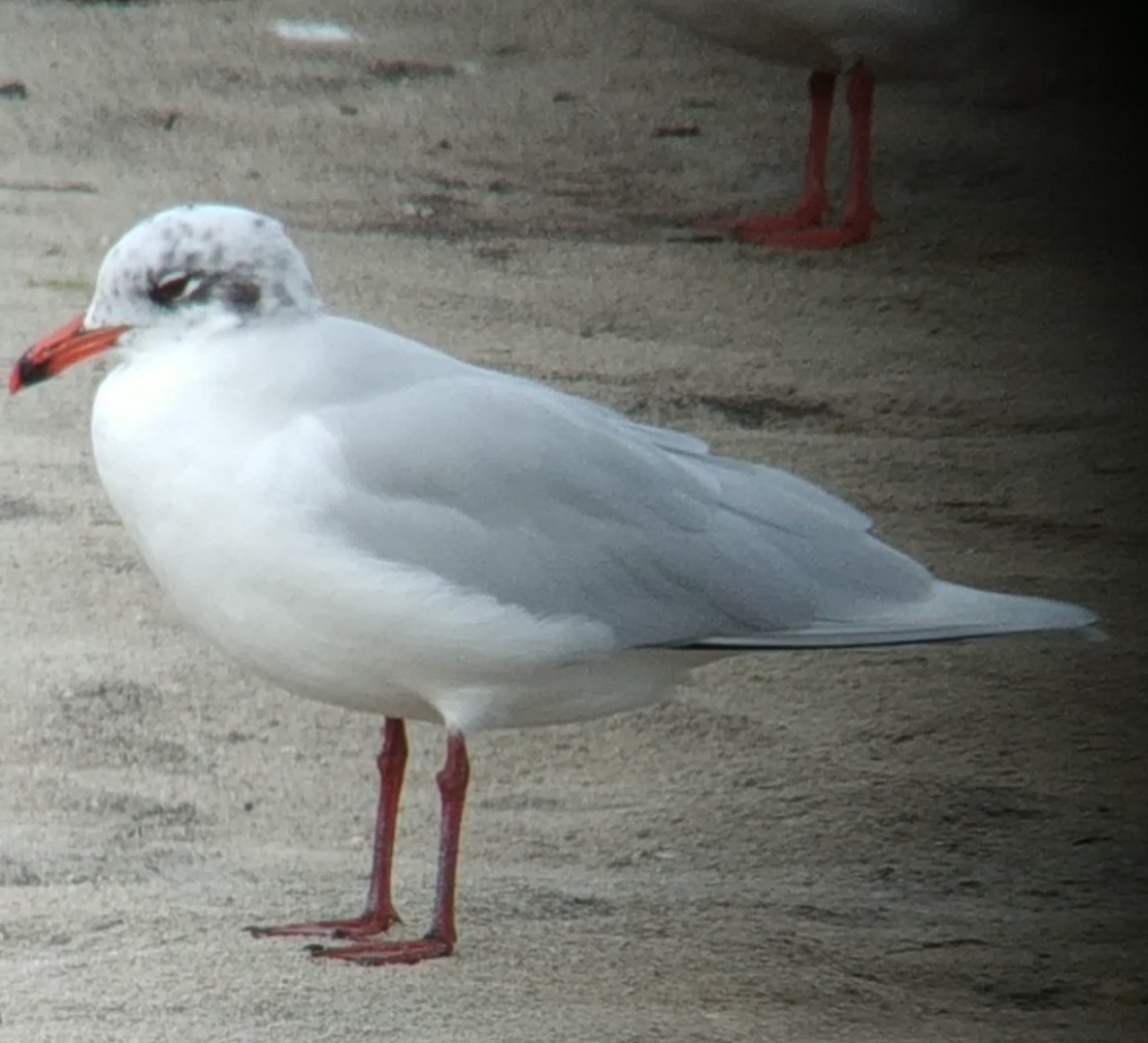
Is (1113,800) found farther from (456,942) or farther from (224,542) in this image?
(224,542)

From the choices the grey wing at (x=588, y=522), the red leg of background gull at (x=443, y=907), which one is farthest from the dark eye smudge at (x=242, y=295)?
the red leg of background gull at (x=443, y=907)

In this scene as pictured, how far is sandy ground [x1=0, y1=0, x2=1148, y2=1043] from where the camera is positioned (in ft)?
11.2

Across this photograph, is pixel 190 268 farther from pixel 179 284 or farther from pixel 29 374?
pixel 29 374

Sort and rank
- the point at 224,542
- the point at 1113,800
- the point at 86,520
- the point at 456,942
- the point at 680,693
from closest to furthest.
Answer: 1. the point at 224,542
2. the point at 456,942
3. the point at 1113,800
4. the point at 680,693
5. the point at 86,520

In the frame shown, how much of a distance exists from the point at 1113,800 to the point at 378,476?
132cm

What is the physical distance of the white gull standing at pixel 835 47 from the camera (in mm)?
6414

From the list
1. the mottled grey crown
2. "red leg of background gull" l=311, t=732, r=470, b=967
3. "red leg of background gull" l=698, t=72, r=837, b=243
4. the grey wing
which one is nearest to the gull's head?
the mottled grey crown

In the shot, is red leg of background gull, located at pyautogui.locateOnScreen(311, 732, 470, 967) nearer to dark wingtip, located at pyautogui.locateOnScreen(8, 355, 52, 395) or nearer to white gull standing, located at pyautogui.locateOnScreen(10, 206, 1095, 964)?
white gull standing, located at pyautogui.locateOnScreen(10, 206, 1095, 964)

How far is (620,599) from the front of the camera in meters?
3.38

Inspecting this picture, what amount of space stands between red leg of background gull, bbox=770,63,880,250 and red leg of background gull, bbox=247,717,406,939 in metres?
3.06

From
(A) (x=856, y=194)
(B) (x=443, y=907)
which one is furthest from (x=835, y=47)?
(B) (x=443, y=907)

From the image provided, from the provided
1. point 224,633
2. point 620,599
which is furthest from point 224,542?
point 620,599

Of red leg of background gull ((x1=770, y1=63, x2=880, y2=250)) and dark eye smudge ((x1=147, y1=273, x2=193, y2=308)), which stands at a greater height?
red leg of background gull ((x1=770, y1=63, x2=880, y2=250))

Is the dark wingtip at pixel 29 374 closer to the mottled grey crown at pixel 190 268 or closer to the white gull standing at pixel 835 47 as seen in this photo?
the mottled grey crown at pixel 190 268
